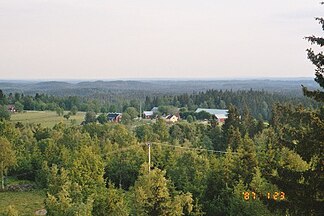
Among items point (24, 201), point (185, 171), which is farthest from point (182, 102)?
point (185, 171)

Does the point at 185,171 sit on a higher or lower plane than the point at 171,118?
higher

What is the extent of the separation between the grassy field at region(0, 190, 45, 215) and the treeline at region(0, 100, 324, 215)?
141 centimetres

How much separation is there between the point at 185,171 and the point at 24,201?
1563 cm

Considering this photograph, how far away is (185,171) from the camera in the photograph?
34625 mm

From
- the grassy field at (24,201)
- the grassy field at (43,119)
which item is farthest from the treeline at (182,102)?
the grassy field at (24,201)

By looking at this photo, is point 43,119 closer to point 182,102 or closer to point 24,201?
point 182,102

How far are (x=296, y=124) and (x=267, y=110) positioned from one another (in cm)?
9691

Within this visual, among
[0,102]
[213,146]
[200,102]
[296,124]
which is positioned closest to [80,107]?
[0,102]

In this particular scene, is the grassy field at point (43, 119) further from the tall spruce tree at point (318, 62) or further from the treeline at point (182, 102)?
the tall spruce tree at point (318, 62)

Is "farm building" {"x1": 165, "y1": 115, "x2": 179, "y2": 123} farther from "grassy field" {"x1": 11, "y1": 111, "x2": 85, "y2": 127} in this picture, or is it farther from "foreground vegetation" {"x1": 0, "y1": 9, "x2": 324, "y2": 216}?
"foreground vegetation" {"x1": 0, "y1": 9, "x2": 324, "y2": 216}

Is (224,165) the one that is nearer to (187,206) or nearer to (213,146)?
(187,206)

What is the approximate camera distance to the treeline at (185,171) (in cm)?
1232

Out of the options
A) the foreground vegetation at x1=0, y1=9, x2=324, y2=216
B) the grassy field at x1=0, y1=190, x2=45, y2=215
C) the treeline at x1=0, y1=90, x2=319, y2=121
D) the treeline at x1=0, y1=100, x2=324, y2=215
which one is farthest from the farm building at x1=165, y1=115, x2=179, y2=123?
the grassy field at x1=0, y1=190, x2=45, y2=215

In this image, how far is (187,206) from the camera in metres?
26.9
